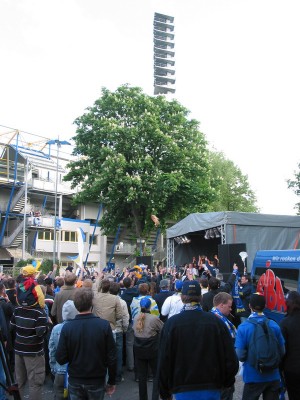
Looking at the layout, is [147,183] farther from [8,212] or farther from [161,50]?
[161,50]

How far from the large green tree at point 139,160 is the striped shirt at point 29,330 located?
72.0ft

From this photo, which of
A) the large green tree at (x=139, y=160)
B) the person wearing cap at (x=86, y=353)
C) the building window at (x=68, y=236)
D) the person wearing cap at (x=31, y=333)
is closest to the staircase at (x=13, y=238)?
the building window at (x=68, y=236)

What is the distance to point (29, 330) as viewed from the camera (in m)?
5.66

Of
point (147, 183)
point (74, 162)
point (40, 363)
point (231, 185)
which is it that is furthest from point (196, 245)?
point (231, 185)

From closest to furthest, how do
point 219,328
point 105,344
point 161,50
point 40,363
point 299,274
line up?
1. point 219,328
2. point 105,344
3. point 40,363
4. point 299,274
5. point 161,50

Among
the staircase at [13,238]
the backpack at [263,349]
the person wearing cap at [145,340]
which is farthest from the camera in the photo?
the staircase at [13,238]

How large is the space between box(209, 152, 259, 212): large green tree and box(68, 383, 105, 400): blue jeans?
40079 millimetres

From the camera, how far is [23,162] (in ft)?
152

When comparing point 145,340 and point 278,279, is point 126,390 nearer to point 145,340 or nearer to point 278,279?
point 145,340

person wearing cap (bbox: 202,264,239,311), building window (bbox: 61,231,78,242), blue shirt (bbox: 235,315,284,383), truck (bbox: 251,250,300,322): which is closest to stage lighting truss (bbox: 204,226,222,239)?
truck (bbox: 251,250,300,322)

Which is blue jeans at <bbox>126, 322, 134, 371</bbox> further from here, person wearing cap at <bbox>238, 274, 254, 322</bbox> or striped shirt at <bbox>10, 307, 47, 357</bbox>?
striped shirt at <bbox>10, 307, 47, 357</bbox>

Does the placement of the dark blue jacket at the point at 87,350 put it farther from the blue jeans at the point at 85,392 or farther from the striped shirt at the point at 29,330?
the striped shirt at the point at 29,330

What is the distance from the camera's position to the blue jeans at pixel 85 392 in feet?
13.7

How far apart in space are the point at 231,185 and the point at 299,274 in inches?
1487
